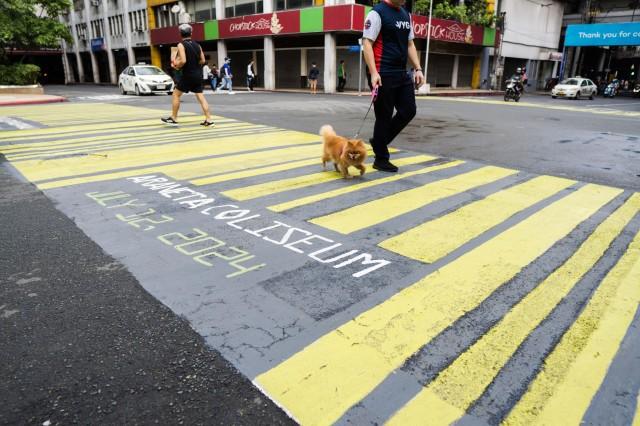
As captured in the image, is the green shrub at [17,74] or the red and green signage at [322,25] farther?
the red and green signage at [322,25]

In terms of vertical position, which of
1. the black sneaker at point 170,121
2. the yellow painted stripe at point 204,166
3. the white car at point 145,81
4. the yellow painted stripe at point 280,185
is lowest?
the yellow painted stripe at point 280,185

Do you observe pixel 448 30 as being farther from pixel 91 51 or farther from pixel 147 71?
pixel 91 51

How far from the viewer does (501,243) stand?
3545 millimetres

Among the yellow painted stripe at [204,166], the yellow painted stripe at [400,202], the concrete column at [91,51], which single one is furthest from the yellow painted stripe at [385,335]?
the concrete column at [91,51]

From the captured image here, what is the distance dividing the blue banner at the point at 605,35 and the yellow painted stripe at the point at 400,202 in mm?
37519

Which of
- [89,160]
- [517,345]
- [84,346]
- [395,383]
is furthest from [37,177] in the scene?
[517,345]

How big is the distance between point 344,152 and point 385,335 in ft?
10.6

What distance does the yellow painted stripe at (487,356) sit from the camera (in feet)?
5.99

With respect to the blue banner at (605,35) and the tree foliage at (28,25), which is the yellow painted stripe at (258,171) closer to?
the tree foliage at (28,25)

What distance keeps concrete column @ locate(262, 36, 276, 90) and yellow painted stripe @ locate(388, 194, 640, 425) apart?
31834 millimetres

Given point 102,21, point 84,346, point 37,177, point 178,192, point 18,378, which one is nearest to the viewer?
point 18,378

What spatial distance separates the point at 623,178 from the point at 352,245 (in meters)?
4.69

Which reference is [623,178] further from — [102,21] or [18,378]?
[102,21]

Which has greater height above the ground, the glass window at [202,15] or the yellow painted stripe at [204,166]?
the glass window at [202,15]
